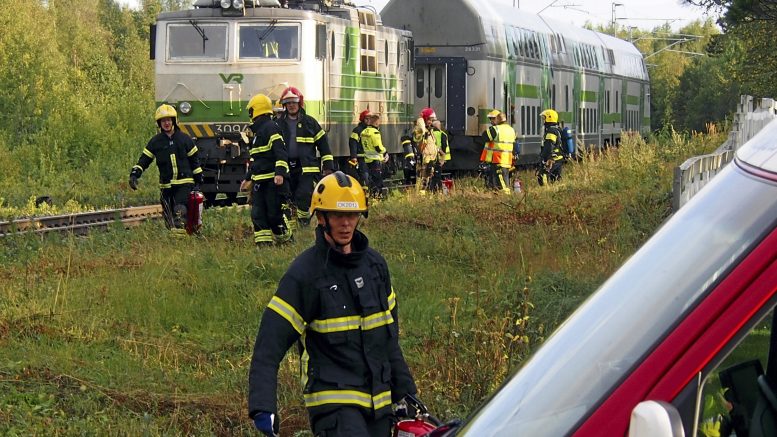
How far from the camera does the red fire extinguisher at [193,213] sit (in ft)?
52.3

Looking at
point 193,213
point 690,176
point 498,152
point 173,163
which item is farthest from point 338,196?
point 498,152

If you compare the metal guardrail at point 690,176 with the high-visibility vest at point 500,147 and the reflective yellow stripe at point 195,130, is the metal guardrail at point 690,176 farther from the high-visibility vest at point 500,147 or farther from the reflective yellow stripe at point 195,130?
the reflective yellow stripe at point 195,130

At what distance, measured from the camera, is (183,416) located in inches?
318

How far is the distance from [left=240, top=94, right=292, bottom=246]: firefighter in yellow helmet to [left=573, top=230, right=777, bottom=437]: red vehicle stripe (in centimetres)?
1191

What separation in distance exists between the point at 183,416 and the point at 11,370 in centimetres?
155

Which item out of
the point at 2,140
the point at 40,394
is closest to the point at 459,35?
the point at 2,140

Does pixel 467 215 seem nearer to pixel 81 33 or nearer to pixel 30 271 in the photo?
pixel 30 271

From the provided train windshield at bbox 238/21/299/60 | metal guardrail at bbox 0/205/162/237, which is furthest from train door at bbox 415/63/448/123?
metal guardrail at bbox 0/205/162/237

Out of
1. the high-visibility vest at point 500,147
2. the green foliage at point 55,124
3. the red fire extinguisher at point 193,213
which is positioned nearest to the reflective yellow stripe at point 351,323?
the red fire extinguisher at point 193,213

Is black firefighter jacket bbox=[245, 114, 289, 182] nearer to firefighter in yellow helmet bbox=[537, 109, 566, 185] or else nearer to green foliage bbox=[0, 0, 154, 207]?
green foliage bbox=[0, 0, 154, 207]

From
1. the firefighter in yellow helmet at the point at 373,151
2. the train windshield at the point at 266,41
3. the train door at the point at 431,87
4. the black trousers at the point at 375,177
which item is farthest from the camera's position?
the train door at the point at 431,87

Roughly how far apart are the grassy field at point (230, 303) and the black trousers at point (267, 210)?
243mm

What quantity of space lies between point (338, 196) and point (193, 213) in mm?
10435

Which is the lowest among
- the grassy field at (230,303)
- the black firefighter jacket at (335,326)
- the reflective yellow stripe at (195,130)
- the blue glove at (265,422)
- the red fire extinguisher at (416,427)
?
the grassy field at (230,303)
